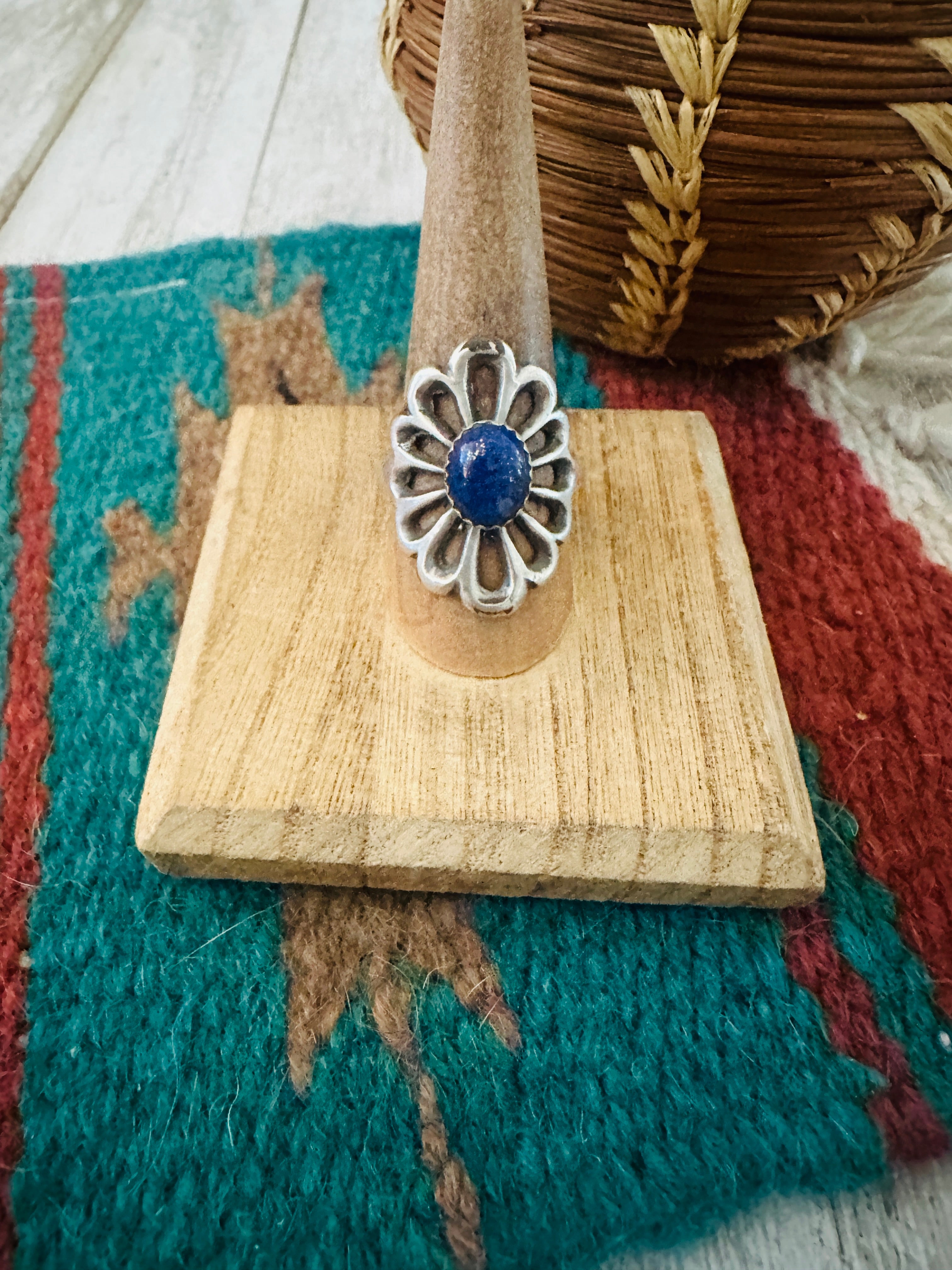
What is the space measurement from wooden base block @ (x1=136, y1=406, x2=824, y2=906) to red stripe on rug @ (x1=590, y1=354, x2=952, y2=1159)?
0.06 meters

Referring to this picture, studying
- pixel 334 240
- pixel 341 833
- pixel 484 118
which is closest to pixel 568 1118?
pixel 341 833

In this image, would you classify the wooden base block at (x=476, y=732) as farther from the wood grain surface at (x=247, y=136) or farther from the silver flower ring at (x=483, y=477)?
the wood grain surface at (x=247, y=136)

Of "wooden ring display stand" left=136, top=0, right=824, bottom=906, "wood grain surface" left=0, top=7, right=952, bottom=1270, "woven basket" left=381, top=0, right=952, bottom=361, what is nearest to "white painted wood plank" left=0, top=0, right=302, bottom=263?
"wood grain surface" left=0, top=7, right=952, bottom=1270

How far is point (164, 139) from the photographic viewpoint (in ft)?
3.18

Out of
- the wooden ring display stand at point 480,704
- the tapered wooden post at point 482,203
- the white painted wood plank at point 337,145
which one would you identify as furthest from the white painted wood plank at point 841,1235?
the white painted wood plank at point 337,145

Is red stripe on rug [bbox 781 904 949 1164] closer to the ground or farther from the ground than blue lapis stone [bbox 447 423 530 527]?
closer to the ground

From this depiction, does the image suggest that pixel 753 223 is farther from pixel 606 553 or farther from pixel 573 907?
pixel 573 907

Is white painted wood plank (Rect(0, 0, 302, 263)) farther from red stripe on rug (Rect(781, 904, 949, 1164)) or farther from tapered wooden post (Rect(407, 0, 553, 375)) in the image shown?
red stripe on rug (Rect(781, 904, 949, 1164))

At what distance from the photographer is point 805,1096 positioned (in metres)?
0.41

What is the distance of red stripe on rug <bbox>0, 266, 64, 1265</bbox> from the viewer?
0.41 meters

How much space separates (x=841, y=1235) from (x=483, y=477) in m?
0.34

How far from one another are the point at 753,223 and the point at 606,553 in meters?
0.19

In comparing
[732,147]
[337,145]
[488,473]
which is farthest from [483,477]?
[337,145]

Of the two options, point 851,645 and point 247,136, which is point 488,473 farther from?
point 247,136
